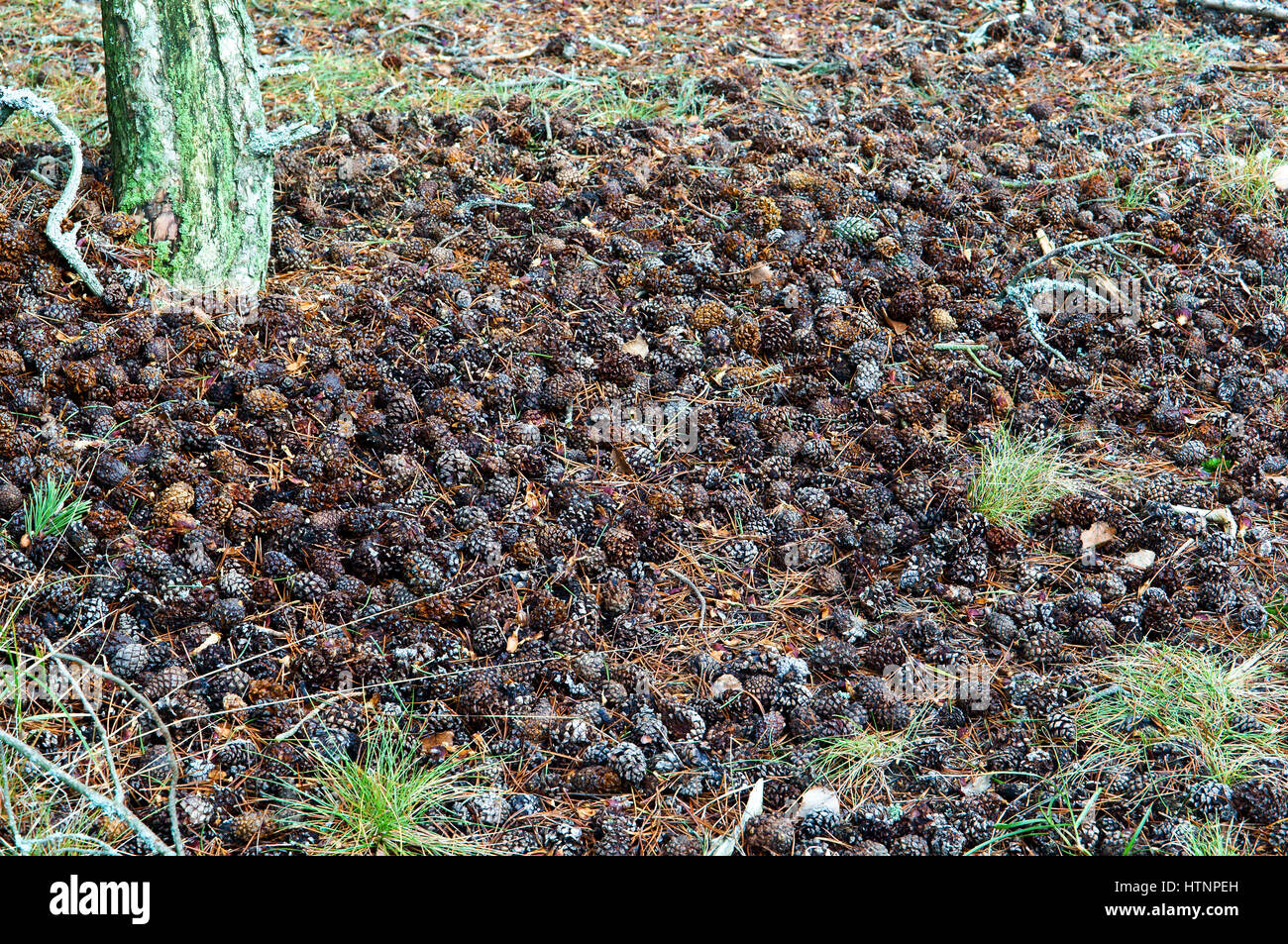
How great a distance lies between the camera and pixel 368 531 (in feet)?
7.86

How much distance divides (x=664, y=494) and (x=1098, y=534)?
1079mm

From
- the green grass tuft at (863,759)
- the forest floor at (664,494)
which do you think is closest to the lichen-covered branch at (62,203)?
the forest floor at (664,494)

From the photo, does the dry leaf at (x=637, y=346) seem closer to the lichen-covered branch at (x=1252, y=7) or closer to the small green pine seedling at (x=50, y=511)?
the small green pine seedling at (x=50, y=511)

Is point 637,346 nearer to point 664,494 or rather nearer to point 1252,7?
point 664,494

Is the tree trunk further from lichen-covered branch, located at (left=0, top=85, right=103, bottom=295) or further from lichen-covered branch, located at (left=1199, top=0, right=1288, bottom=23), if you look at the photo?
lichen-covered branch, located at (left=1199, top=0, right=1288, bottom=23)

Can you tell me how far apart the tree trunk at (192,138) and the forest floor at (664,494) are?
137 millimetres

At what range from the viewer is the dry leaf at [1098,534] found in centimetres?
258

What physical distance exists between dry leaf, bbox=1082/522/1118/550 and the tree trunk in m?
2.39

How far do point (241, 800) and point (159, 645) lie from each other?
41 centimetres

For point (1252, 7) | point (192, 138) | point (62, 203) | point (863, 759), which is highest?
point (1252, 7)

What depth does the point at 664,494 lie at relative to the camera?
A: 2.55 meters

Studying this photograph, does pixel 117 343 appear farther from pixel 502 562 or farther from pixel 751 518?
pixel 751 518

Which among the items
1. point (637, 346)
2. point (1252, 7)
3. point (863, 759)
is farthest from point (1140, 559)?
point (1252, 7)

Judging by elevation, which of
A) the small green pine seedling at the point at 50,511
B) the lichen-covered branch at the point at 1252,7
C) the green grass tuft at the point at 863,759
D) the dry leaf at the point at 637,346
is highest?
the lichen-covered branch at the point at 1252,7
